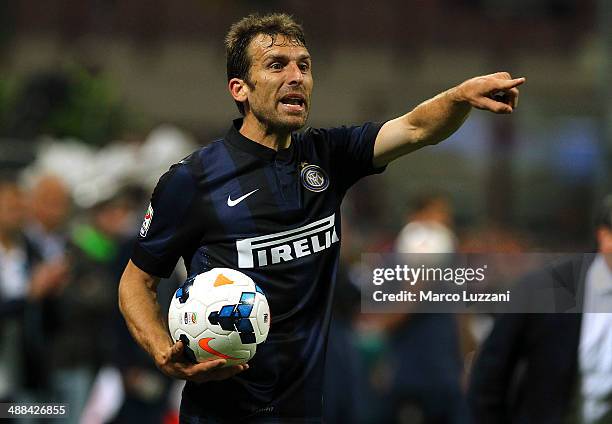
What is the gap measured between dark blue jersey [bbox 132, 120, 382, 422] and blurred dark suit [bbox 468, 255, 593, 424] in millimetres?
1395

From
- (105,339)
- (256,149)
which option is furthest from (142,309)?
(105,339)

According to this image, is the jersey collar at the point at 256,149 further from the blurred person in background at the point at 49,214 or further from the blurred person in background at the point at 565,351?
the blurred person in background at the point at 49,214

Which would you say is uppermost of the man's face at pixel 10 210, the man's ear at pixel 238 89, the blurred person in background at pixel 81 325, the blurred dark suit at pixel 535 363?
the man's face at pixel 10 210

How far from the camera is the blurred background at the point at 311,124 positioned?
32.6 ft

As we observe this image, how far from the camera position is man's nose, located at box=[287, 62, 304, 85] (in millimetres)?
5344

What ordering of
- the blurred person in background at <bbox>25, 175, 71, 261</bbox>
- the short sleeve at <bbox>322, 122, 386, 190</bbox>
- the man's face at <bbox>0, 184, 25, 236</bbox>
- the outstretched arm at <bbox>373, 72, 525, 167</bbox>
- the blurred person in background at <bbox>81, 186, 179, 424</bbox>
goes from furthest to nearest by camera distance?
1. the blurred person in background at <bbox>25, 175, 71, 261</bbox>
2. the blurred person in background at <bbox>81, 186, 179, 424</bbox>
3. the man's face at <bbox>0, 184, 25, 236</bbox>
4. the short sleeve at <bbox>322, 122, 386, 190</bbox>
5. the outstretched arm at <bbox>373, 72, 525, 167</bbox>

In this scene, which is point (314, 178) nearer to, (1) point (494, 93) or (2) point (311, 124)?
(1) point (494, 93)

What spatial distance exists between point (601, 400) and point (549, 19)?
25718 millimetres

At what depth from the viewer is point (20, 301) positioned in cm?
980

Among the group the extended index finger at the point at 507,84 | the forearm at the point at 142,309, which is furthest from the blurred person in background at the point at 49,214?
the extended index finger at the point at 507,84

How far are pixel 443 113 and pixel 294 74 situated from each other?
23.5 inches

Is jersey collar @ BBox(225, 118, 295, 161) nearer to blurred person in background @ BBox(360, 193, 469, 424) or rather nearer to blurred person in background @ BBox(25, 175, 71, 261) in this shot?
blurred person in background @ BBox(360, 193, 469, 424)

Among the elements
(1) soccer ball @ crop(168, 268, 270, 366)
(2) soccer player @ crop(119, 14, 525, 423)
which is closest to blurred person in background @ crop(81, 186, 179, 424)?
(2) soccer player @ crop(119, 14, 525, 423)

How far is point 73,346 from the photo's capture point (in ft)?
33.8
